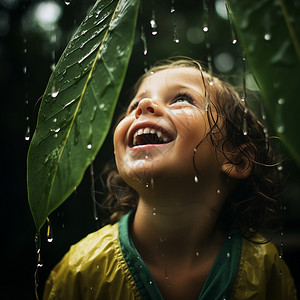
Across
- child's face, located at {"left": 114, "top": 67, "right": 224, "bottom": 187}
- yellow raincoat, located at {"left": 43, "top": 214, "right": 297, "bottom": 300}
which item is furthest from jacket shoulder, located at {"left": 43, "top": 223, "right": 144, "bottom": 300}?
child's face, located at {"left": 114, "top": 67, "right": 224, "bottom": 187}

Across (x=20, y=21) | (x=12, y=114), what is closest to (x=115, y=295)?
(x=12, y=114)

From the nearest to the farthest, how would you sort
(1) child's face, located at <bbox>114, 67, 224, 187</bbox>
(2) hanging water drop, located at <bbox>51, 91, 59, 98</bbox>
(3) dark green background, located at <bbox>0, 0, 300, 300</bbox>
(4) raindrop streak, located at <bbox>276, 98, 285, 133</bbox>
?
(4) raindrop streak, located at <bbox>276, 98, 285, 133</bbox> → (2) hanging water drop, located at <bbox>51, 91, 59, 98</bbox> → (1) child's face, located at <bbox>114, 67, 224, 187</bbox> → (3) dark green background, located at <bbox>0, 0, 300, 300</bbox>

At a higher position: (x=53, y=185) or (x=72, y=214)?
(x=53, y=185)

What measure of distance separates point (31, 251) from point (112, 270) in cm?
69

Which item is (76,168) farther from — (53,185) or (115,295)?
(115,295)

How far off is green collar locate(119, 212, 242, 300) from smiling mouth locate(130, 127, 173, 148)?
21 cm

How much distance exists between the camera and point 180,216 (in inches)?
23.8

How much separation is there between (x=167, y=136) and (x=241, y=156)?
190 mm

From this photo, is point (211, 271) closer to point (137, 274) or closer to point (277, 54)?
point (137, 274)

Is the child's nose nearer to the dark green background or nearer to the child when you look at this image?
the child

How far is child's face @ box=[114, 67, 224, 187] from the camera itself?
537 millimetres

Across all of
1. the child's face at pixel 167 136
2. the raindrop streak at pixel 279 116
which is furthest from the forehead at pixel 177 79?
the raindrop streak at pixel 279 116

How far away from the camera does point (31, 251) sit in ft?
3.78

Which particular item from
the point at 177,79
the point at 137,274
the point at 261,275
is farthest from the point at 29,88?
the point at 261,275
